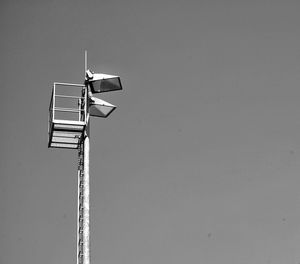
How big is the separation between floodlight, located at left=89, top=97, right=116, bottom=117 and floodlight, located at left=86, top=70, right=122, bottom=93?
22 cm

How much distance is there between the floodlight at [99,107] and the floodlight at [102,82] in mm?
215

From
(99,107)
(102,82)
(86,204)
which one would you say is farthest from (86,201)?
(102,82)

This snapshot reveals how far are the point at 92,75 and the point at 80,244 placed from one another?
322cm

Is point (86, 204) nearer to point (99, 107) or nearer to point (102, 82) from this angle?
point (99, 107)

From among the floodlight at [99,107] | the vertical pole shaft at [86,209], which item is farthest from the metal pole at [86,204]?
the floodlight at [99,107]

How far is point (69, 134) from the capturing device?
41.6ft

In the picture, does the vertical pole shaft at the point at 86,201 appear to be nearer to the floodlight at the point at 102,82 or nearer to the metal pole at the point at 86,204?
the metal pole at the point at 86,204

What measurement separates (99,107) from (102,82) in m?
0.52

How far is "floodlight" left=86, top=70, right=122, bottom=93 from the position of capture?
1231cm

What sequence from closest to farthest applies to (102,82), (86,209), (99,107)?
(86,209), (102,82), (99,107)

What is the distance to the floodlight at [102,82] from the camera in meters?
12.3

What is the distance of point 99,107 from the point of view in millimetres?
12641

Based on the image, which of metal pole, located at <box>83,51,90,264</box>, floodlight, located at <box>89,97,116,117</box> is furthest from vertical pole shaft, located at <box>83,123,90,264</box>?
floodlight, located at <box>89,97,116,117</box>

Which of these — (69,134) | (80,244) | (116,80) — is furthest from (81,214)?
(116,80)
